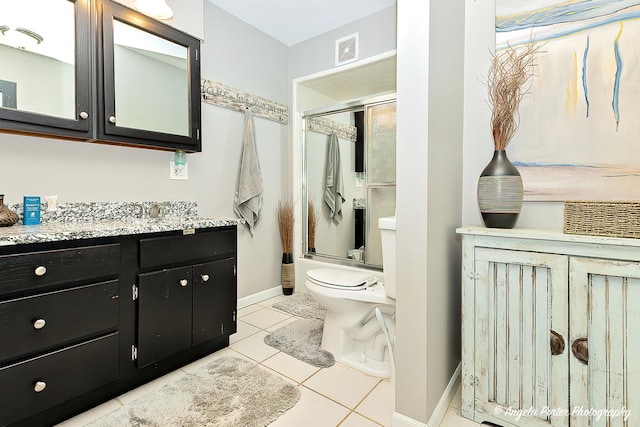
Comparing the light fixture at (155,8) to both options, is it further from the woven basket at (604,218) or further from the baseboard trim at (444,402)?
the baseboard trim at (444,402)

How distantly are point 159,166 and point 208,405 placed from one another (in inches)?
62.4

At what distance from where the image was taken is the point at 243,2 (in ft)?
8.12

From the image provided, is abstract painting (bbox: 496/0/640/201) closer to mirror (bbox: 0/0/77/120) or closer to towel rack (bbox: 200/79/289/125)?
towel rack (bbox: 200/79/289/125)

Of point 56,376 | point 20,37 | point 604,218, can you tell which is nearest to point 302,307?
point 56,376

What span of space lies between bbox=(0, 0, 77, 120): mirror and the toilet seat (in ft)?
5.33

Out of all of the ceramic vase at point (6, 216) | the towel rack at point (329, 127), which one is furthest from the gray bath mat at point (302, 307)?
the ceramic vase at point (6, 216)

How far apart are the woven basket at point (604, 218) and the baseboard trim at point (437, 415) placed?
0.91 metres

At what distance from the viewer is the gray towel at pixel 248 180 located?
2.70m

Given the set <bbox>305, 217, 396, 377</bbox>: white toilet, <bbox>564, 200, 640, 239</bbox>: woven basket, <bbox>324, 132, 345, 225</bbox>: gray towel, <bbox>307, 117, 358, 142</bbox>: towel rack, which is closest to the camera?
<bbox>564, 200, 640, 239</bbox>: woven basket

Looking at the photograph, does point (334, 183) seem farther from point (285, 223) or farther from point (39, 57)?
point (39, 57)

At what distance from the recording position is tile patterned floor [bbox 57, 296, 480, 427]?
140 cm

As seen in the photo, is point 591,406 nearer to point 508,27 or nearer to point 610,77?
point 610,77

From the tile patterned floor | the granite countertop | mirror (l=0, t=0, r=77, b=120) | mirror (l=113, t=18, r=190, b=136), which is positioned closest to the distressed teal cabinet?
the tile patterned floor

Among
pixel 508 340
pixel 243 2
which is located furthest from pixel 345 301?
pixel 243 2
